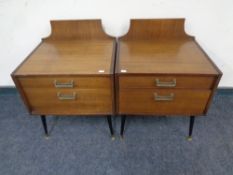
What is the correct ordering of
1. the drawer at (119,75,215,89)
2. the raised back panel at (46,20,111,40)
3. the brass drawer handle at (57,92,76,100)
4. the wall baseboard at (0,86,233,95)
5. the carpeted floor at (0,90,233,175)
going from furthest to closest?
the wall baseboard at (0,86,233,95) → the raised back panel at (46,20,111,40) → the carpeted floor at (0,90,233,175) → the brass drawer handle at (57,92,76,100) → the drawer at (119,75,215,89)

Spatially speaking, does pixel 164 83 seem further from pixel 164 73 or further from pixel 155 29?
pixel 155 29

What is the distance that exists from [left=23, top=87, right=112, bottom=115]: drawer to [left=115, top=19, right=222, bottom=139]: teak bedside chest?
0.09 meters

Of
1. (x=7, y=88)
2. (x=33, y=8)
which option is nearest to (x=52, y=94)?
(x=33, y=8)

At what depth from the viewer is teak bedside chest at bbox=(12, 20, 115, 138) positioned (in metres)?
1.01

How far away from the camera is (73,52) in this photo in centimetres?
118

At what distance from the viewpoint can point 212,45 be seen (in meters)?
1.45

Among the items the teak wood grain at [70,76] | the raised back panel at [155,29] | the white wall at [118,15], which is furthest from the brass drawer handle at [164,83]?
the white wall at [118,15]

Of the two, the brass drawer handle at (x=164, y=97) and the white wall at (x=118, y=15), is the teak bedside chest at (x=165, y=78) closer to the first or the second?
the brass drawer handle at (x=164, y=97)

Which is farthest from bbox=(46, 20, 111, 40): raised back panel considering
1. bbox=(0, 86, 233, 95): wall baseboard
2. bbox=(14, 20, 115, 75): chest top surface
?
bbox=(0, 86, 233, 95): wall baseboard

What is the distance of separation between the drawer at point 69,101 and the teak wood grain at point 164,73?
9 centimetres

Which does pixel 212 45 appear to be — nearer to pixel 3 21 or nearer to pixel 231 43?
pixel 231 43

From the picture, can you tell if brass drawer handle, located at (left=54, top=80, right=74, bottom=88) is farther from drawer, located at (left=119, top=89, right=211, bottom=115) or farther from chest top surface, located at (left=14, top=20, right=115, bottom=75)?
drawer, located at (left=119, top=89, right=211, bottom=115)

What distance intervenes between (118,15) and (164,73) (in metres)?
0.60

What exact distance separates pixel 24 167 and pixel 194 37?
139cm
